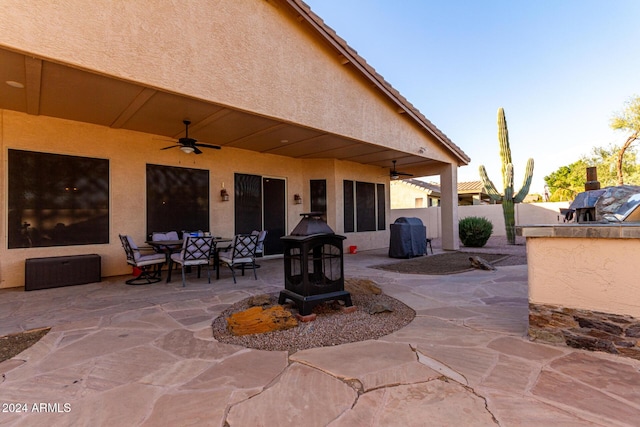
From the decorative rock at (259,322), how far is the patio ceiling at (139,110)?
132 inches

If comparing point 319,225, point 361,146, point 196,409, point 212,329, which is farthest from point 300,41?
point 196,409

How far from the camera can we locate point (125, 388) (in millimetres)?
2117

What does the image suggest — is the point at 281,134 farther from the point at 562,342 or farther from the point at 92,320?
the point at 562,342

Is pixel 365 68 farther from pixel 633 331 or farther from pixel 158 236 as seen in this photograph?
pixel 633 331

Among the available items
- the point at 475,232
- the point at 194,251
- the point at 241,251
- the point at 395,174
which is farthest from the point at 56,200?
the point at 475,232

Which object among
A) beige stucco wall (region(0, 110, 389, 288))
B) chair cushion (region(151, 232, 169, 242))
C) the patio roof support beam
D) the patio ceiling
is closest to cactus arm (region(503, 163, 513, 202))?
the patio roof support beam

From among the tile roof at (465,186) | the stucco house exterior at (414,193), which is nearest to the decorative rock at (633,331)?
the stucco house exterior at (414,193)

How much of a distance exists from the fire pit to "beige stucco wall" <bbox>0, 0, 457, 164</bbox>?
2.49 meters

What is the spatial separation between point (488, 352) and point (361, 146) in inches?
233

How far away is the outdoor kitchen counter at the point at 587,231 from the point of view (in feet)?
7.67

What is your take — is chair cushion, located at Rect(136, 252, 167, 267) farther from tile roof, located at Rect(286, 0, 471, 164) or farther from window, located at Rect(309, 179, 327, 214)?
tile roof, located at Rect(286, 0, 471, 164)

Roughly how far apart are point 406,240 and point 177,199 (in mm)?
6194

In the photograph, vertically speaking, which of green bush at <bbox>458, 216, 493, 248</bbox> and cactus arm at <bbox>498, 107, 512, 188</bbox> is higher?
cactus arm at <bbox>498, 107, 512, 188</bbox>

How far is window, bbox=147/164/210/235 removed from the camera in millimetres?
6824
